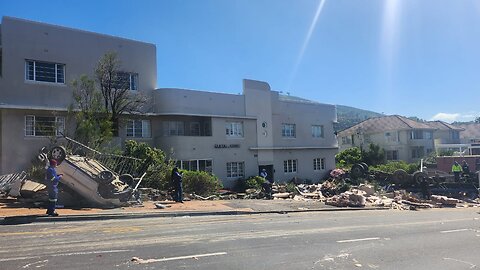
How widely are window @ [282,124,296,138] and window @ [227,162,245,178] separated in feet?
18.6

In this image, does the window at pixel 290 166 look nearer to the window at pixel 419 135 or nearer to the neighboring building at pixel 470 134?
the window at pixel 419 135

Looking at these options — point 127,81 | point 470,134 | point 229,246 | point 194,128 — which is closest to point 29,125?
point 127,81

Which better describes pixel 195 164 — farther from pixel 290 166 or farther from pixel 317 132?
pixel 317 132

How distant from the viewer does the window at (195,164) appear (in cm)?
2902

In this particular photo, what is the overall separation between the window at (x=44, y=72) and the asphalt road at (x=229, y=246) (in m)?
14.7

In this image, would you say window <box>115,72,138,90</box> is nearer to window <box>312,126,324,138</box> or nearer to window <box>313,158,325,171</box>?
window <box>312,126,324,138</box>

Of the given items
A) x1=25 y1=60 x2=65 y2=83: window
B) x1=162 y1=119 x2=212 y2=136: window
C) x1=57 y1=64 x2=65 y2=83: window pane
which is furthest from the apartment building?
x1=25 y1=60 x2=65 y2=83: window

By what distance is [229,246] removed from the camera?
9.12m

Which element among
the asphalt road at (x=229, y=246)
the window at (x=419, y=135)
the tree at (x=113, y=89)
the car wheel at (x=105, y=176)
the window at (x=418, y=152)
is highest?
the tree at (x=113, y=89)

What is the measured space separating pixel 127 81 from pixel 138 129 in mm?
3313

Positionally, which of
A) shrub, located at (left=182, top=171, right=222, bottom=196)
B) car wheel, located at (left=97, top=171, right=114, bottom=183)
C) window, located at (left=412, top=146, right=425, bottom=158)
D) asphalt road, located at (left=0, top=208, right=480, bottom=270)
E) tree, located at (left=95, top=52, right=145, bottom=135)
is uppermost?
tree, located at (left=95, top=52, right=145, bottom=135)

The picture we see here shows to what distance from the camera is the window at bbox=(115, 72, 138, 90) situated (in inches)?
1008

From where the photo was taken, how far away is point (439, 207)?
24922 millimetres

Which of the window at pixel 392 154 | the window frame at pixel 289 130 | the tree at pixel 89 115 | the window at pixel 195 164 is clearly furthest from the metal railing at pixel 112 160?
the window at pixel 392 154
